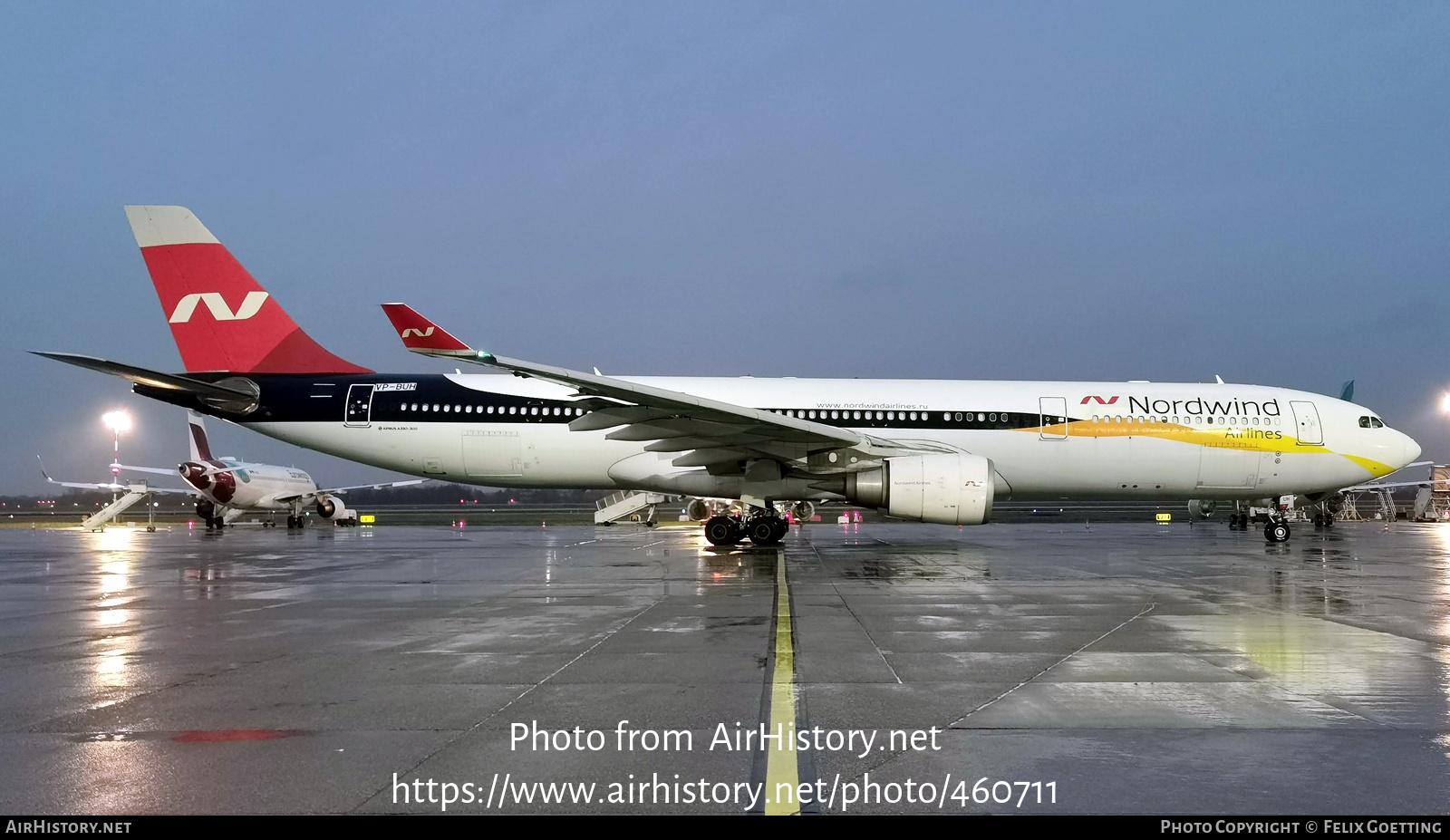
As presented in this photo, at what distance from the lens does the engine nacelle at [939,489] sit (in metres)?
14.9

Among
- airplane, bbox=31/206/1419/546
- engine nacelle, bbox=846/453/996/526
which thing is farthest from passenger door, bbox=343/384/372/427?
engine nacelle, bbox=846/453/996/526

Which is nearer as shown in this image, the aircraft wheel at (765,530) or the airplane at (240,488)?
the aircraft wheel at (765,530)

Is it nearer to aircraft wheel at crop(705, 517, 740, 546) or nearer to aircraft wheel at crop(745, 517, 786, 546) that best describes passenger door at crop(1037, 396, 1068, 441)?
aircraft wheel at crop(745, 517, 786, 546)

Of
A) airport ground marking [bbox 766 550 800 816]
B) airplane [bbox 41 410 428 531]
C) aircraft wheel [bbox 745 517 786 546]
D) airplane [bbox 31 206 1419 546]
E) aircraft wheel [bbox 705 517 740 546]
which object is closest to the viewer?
airport ground marking [bbox 766 550 800 816]

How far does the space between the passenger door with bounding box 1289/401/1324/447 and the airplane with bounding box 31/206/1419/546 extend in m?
0.04

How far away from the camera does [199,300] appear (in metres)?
18.9

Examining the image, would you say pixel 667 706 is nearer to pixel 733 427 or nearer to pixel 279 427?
pixel 733 427

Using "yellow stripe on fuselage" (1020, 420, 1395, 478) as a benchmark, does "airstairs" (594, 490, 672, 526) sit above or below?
below

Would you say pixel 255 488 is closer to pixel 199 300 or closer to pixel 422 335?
pixel 199 300

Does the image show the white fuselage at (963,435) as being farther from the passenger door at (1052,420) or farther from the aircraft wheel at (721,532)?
the aircraft wheel at (721,532)

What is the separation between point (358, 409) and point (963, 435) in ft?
40.1

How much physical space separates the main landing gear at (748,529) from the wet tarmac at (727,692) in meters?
5.36

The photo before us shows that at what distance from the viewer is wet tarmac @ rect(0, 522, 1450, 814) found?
3.61 metres

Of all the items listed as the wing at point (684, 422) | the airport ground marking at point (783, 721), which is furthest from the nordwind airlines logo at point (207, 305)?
the airport ground marking at point (783, 721)
